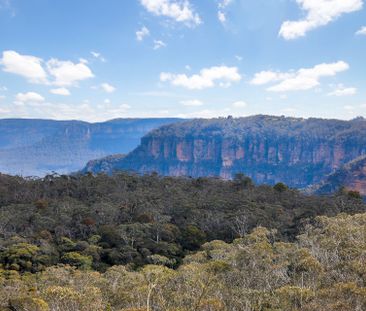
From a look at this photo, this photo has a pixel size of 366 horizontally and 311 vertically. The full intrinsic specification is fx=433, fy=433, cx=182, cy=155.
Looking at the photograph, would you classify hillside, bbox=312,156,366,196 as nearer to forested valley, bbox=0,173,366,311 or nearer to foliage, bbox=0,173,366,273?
forested valley, bbox=0,173,366,311

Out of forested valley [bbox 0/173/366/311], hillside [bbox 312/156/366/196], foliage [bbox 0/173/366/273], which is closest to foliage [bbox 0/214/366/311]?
forested valley [bbox 0/173/366/311]

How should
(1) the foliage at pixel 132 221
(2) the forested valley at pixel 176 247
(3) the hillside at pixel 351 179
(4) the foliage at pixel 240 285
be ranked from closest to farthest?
(4) the foliage at pixel 240 285 → (2) the forested valley at pixel 176 247 → (1) the foliage at pixel 132 221 → (3) the hillside at pixel 351 179

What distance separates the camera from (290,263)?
72.3 ft

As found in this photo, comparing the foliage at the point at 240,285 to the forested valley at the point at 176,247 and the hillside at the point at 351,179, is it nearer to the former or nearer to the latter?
the forested valley at the point at 176,247

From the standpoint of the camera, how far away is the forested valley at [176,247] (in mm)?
18328

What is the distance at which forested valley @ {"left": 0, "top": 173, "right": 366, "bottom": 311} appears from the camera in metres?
18.3

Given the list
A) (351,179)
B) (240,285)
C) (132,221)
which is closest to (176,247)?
(132,221)

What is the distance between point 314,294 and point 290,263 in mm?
6081

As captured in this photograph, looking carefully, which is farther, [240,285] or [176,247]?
[176,247]

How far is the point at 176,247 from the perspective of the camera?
133ft

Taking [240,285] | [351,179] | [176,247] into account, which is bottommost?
[351,179]

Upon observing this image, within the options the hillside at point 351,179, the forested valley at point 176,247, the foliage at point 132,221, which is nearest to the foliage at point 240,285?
the forested valley at point 176,247

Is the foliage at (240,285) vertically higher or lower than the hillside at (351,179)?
higher

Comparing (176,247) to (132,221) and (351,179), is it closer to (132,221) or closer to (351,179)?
(132,221)
